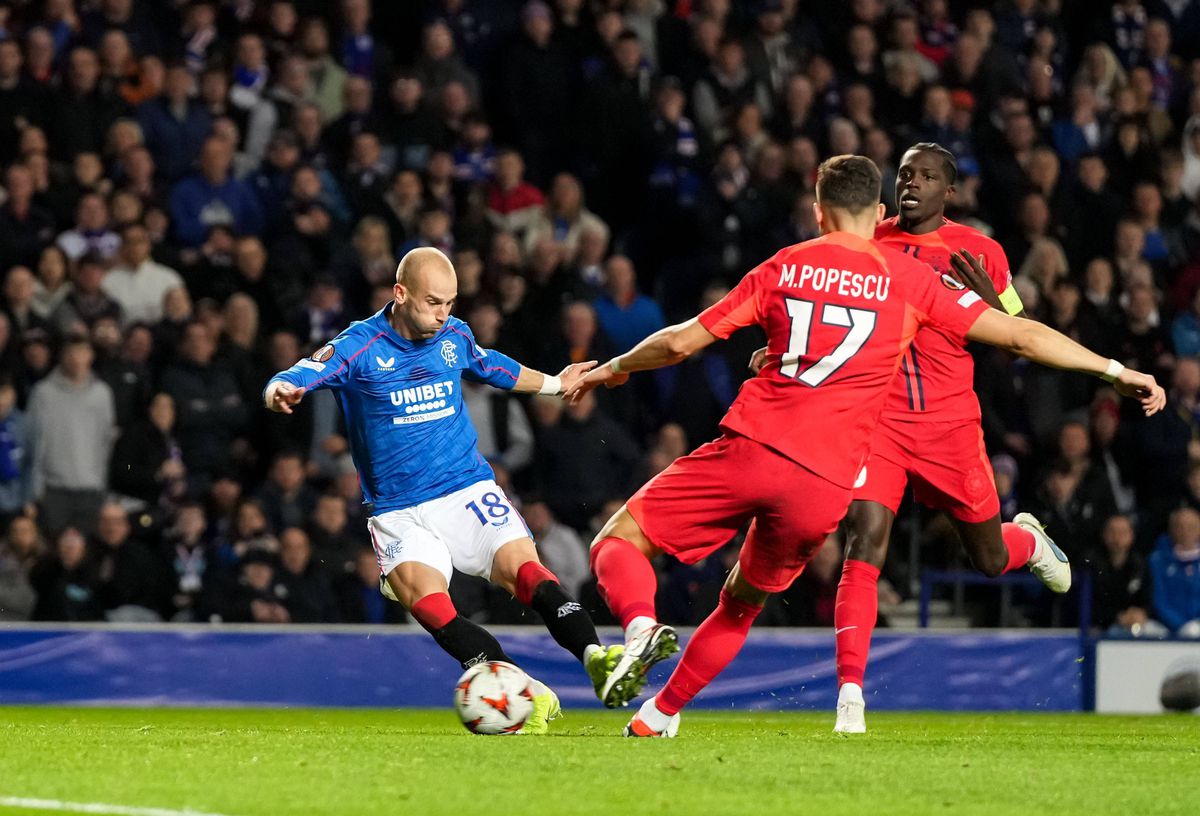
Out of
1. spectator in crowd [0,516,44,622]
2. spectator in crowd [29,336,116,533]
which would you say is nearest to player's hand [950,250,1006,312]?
spectator in crowd [29,336,116,533]

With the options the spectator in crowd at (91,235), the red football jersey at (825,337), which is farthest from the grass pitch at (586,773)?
the spectator in crowd at (91,235)

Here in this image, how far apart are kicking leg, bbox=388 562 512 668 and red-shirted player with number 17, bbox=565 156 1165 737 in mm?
906

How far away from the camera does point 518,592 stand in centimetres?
878

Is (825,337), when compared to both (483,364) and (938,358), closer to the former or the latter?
(938,358)

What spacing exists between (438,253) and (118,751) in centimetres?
257

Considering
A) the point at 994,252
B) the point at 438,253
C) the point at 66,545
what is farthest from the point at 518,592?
the point at 66,545

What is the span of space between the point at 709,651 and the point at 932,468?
173 cm

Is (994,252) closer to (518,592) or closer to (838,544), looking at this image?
(518,592)

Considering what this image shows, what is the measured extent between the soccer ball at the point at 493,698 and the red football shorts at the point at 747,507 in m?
0.90

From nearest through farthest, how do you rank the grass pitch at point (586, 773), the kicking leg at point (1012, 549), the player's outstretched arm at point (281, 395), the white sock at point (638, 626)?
the grass pitch at point (586, 773) → the white sock at point (638, 626) → the player's outstretched arm at point (281, 395) → the kicking leg at point (1012, 549)

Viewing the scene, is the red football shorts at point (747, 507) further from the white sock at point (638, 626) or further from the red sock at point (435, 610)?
the red sock at point (435, 610)

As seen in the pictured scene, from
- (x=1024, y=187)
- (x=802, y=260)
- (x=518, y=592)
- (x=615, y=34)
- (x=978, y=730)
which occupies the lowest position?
(x=978, y=730)

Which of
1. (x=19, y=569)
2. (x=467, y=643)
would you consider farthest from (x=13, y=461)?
(x=467, y=643)

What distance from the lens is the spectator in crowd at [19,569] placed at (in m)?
13.9
